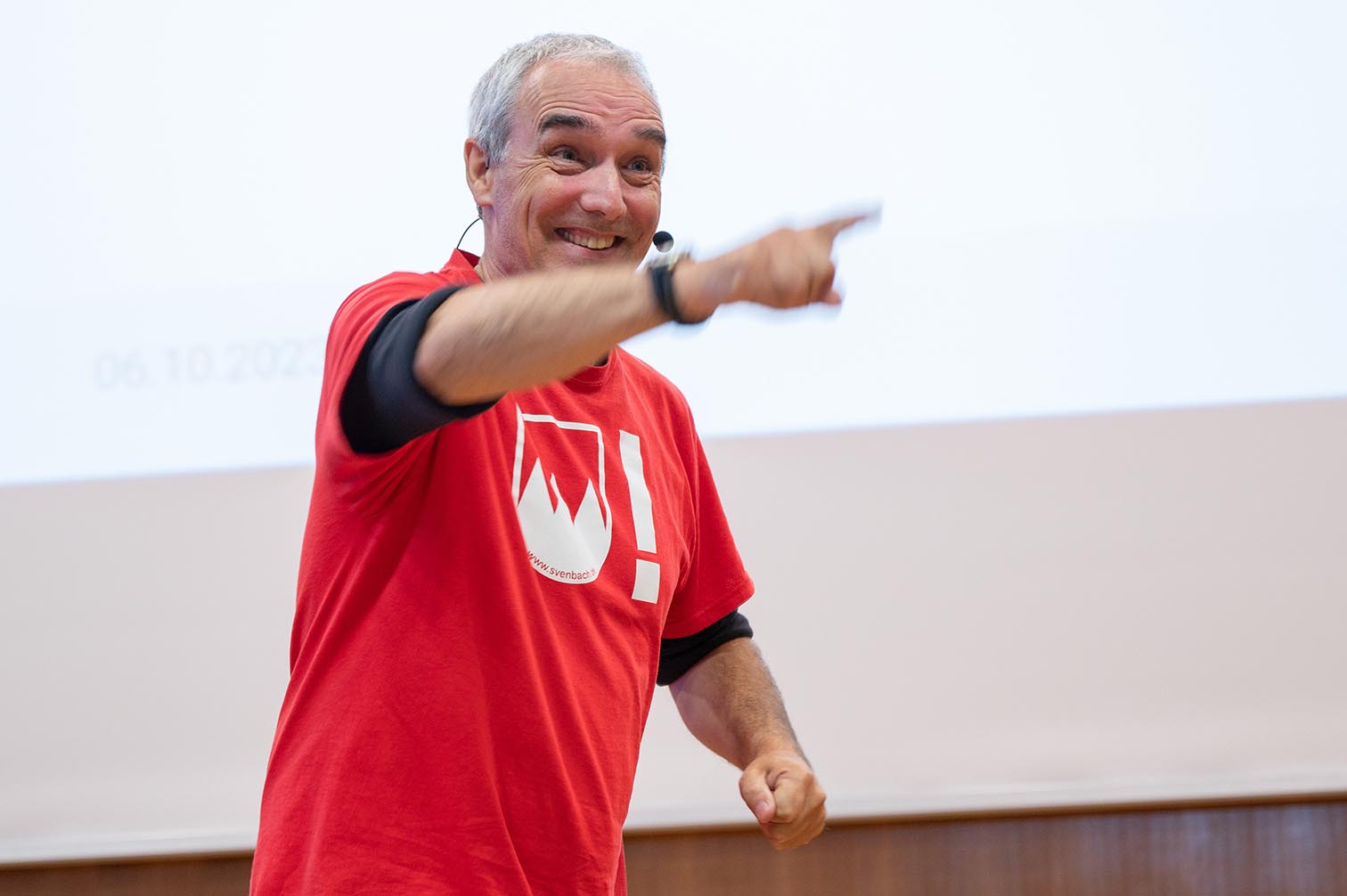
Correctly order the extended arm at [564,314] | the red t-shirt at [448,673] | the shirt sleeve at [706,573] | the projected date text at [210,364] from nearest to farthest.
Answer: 1. the extended arm at [564,314]
2. the red t-shirt at [448,673]
3. the shirt sleeve at [706,573]
4. the projected date text at [210,364]

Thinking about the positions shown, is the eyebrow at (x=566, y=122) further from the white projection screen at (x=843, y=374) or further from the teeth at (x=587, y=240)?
the white projection screen at (x=843, y=374)

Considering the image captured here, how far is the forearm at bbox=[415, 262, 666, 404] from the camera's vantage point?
90 centimetres

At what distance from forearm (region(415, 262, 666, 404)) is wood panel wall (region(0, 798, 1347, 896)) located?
1608 millimetres

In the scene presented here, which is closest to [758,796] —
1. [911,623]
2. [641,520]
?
[641,520]

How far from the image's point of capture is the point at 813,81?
2.41 metres

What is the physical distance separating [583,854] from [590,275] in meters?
0.57

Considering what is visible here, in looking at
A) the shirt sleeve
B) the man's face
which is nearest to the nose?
the man's face

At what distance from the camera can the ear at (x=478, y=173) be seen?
56.3 inches

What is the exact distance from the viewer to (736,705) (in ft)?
5.03

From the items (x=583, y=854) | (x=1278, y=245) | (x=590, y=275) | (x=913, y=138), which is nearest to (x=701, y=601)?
(x=583, y=854)

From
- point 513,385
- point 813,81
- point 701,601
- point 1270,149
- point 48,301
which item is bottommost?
point 701,601

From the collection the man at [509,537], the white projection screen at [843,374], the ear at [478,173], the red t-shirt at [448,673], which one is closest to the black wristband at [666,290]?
the man at [509,537]

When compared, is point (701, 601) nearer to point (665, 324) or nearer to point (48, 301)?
point (665, 324)

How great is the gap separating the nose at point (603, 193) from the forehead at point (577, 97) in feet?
0.17
